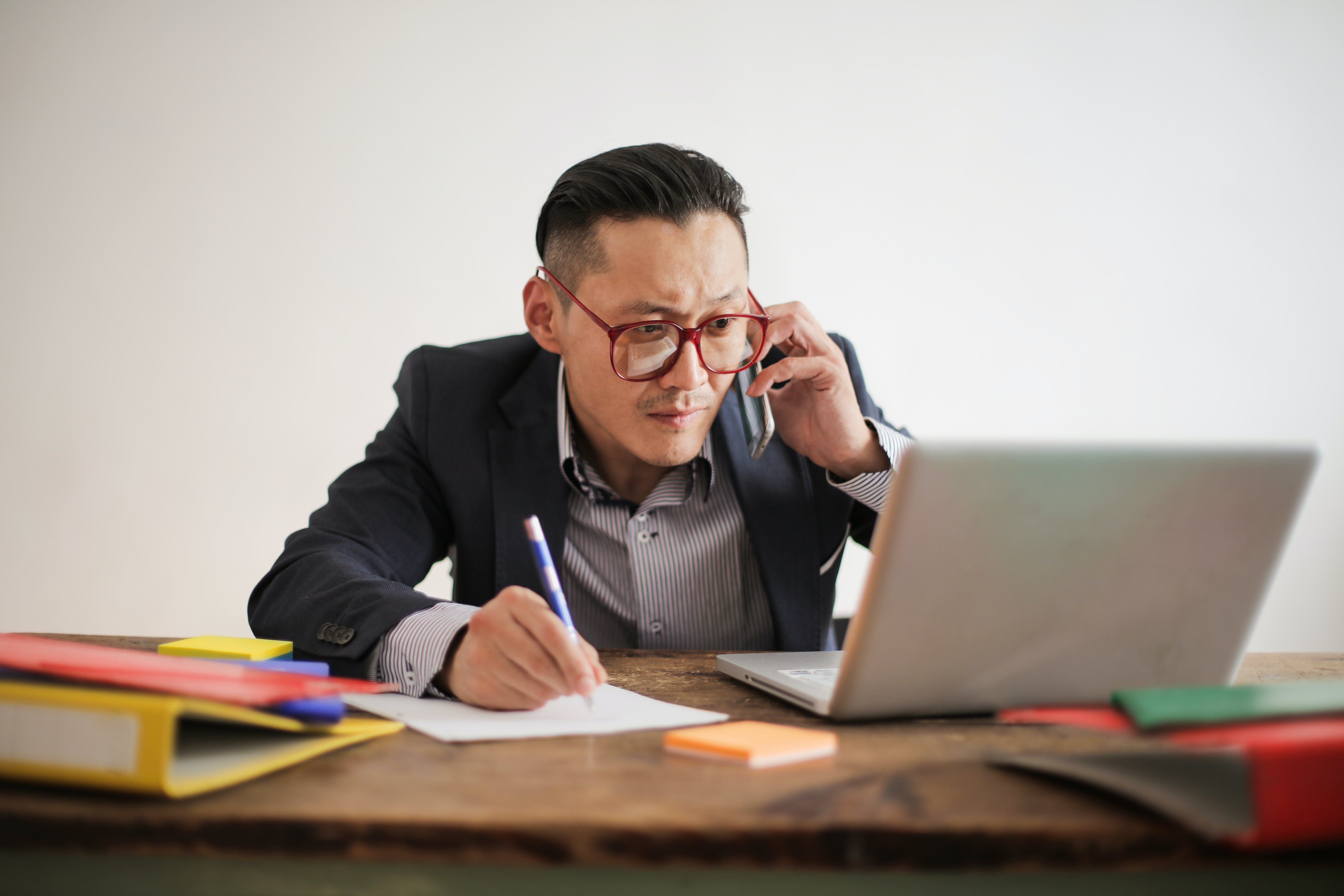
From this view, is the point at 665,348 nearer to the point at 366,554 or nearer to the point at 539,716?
the point at 366,554

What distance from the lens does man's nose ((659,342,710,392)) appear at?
55.1 inches

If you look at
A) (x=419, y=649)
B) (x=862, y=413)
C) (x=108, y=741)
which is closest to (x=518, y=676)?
(x=419, y=649)

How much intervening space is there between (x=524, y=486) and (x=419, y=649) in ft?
2.00

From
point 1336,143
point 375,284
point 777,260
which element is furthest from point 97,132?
point 1336,143

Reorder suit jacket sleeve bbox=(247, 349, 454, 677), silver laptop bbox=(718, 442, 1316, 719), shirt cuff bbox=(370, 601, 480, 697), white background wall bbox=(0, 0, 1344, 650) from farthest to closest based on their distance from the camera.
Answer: white background wall bbox=(0, 0, 1344, 650), suit jacket sleeve bbox=(247, 349, 454, 677), shirt cuff bbox=(370, 601, 480, 697), silver laptop bbox=(718, 442, 1316, 719)

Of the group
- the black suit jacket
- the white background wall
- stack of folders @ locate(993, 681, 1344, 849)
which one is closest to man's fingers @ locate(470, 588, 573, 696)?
stack of folders @ locate(993, 681, 1344, 849)

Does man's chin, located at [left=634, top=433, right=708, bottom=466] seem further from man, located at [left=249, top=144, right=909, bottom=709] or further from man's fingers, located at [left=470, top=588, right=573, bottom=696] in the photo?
man's fingers, located at [left=470, top=588, right=573, bottom=696]

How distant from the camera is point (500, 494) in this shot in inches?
61.4

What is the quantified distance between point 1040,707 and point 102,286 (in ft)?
12.0

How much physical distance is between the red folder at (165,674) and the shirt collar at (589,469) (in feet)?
2.95

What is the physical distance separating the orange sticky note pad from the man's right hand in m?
0.12

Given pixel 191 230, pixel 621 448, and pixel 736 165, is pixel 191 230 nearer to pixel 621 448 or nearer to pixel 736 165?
pixel 736 165

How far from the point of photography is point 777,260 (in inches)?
134

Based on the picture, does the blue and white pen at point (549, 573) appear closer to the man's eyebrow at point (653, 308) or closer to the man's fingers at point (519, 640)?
the man's fingers at point (519, 640)
